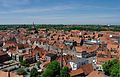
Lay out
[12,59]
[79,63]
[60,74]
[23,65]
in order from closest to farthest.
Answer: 1. [60,74]
2. [79,63]
3. [23,65]
4. [12,59]

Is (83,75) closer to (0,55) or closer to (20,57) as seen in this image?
(20,57)

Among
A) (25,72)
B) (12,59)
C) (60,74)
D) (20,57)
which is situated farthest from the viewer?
(12,59)

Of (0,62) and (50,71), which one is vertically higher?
(50,71)

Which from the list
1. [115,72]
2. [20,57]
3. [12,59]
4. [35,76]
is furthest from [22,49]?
[115,72]

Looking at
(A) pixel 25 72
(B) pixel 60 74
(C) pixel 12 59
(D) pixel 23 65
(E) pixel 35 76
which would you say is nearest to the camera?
(B) pixel 60 74

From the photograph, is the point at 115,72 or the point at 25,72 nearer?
the point at 115,72

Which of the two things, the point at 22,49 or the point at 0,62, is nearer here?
the point at 0,62

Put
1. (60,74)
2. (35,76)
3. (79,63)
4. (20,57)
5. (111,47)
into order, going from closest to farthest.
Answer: (60,74) → (35,76) → (79,63) → (20,57) → (111,47)

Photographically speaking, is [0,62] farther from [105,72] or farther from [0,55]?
[105,72]

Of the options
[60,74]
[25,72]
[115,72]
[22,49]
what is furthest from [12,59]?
[115,72]
